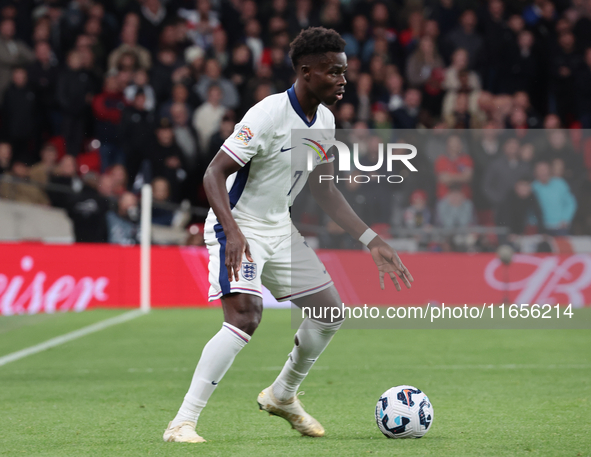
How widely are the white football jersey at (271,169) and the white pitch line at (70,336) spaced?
13.6 feet

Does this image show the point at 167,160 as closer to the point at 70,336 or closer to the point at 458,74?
the point at 70,336

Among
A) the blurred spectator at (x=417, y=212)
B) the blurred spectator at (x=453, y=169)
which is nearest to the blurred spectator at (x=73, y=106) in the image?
the blurred spectator at (x=417, y=212)

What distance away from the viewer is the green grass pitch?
4242 millimetres

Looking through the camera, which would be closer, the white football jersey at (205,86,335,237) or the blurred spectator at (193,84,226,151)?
the white football jersey at (205,86,335,237)

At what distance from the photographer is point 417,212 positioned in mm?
13000

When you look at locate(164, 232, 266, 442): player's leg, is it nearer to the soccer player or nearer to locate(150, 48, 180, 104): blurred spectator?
the soccer player

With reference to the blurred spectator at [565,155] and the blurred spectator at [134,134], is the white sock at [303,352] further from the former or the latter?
the blurred spectator at [134,134]

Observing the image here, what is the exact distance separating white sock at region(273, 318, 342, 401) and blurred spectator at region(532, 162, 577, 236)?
8.97 m

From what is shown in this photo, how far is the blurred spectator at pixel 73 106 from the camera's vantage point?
1420cm

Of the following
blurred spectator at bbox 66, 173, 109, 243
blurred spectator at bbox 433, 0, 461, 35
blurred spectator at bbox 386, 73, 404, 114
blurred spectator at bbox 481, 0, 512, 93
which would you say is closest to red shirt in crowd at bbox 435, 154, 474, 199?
blurred spectator at bbox 386, 73, 404, 114

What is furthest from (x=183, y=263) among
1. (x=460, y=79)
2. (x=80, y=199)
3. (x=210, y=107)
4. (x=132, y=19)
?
(x=460, y=79)

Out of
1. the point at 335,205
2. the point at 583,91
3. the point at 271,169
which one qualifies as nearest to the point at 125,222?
the point at 583,91

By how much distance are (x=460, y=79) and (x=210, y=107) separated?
4223 millimetres

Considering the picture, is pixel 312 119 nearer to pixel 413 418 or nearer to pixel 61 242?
pixel 413 418
